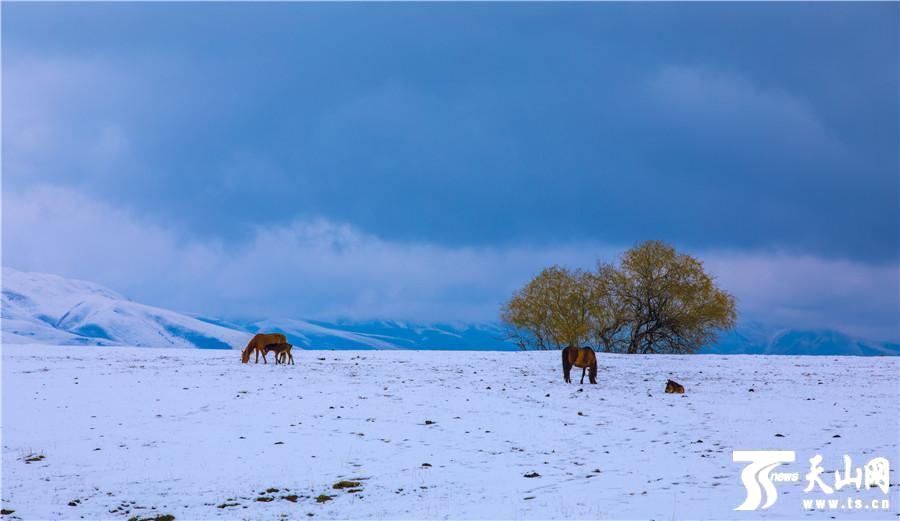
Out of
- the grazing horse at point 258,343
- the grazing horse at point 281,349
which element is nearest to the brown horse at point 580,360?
the grazing horse at point 281,349

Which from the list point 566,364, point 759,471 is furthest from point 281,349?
point 759,471

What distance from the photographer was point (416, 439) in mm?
20594

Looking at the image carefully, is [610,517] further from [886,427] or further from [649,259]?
[649,259]

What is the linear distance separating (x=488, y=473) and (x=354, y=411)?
7.96 metres

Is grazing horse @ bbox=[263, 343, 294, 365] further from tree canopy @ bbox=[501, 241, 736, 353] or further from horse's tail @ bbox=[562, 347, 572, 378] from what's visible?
tree canopy @ bbox=[501, 241, 736, 353]

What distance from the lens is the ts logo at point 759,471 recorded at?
44.3 feet

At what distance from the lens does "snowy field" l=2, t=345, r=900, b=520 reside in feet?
49.0

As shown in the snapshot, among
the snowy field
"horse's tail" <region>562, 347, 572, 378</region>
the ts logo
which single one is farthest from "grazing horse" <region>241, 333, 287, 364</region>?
the ts logo

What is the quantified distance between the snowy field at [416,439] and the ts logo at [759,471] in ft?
0.83

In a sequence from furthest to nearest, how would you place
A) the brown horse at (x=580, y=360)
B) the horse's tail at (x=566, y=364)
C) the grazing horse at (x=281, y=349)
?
the grazing horse at (x=281, y=349) < the brown horse at (x=580, y=360) < the horse's tail at (x=566, y=364)

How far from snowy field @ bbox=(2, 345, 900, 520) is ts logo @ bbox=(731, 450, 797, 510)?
0.83 ft

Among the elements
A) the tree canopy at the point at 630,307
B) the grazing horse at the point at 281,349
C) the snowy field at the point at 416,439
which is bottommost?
the snowy field at the point at 416,439

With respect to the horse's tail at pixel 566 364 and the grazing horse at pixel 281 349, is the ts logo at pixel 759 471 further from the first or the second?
the grazing horse at pixel 281 349

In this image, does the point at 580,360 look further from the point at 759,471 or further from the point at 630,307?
the point at 630,307
